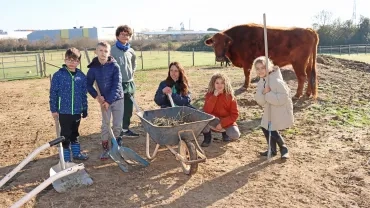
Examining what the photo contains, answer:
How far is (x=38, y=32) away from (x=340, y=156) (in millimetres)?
66091

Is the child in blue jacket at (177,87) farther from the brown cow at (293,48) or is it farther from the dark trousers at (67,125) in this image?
the brown cow at (293,48)

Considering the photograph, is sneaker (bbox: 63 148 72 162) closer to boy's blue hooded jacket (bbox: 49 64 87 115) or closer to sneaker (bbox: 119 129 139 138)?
boy's blue hooded jacket (bbox: 49 64 87 115)

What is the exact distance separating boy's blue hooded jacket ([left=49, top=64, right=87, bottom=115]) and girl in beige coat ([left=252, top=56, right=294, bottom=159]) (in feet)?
7.62

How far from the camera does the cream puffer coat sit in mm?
4633

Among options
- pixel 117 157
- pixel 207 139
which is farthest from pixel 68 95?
pixel 207 139

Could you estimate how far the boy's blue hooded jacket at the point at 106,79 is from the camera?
4.94 m

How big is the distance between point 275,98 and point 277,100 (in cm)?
4

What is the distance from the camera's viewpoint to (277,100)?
15.1 ft

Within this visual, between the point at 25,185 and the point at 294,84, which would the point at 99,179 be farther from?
the point at 294,84

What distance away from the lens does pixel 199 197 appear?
391cm

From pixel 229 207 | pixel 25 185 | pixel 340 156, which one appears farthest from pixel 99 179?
pixel 340 156

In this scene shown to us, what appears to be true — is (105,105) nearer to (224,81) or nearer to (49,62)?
(224,81)

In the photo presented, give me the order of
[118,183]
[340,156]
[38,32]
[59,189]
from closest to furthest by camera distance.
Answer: [59,189] → [118,183] → [340,156] → [38,32]

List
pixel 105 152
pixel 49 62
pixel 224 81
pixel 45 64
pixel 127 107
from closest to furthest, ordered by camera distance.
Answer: pixel 105 152, pixel 224 81, pixel 127 107, pixel 45 64, pixel 49 62
